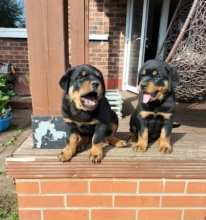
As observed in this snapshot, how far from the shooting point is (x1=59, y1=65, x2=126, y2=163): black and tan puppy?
1.74 metres

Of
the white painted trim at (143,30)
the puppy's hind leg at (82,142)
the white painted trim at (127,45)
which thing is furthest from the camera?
the white painted trim at (127,45)

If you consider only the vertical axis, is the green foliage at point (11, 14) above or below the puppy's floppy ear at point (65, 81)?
above

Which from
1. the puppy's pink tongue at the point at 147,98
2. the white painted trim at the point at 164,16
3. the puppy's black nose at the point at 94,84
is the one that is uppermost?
the white painted trim at the point at 164,16

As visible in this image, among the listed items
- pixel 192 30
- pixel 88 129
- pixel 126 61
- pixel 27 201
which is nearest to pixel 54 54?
pixel 88 129

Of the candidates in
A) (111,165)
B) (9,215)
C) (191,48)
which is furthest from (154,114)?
(9,215)

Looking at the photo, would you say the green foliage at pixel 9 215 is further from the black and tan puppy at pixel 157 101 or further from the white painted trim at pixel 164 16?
the white painted trim at pixel 164 16

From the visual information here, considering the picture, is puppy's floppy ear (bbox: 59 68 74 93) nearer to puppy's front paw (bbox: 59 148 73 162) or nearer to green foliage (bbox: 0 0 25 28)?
puppy's front paw (bbox: 59 148 73 162)

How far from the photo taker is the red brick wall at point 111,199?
6.14ft

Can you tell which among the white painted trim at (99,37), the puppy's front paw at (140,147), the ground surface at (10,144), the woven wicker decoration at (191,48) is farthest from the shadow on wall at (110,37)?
the puppy's front paw at (140,147)

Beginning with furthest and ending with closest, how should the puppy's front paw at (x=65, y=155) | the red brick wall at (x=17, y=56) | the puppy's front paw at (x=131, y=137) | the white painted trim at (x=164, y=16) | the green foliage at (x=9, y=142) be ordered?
the red brick wall at (x=17, y=56) < the white painted trim at (x=164, y=16) < the green foliage at (x=9, y=142) < the puppy's front paw at (x=131, y=137) < the puppy's front paw at (x=65, y=155)

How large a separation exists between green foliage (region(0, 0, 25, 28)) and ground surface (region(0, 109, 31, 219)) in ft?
8.48

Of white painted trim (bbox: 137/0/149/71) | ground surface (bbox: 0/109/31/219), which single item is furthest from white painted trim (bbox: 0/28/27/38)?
white painted trim (bbox: 137/0/149/71)

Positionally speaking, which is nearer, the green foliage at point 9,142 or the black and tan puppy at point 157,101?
the black and tan puppy at point 157,101

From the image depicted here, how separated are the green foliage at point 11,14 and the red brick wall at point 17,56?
52 centimetres
